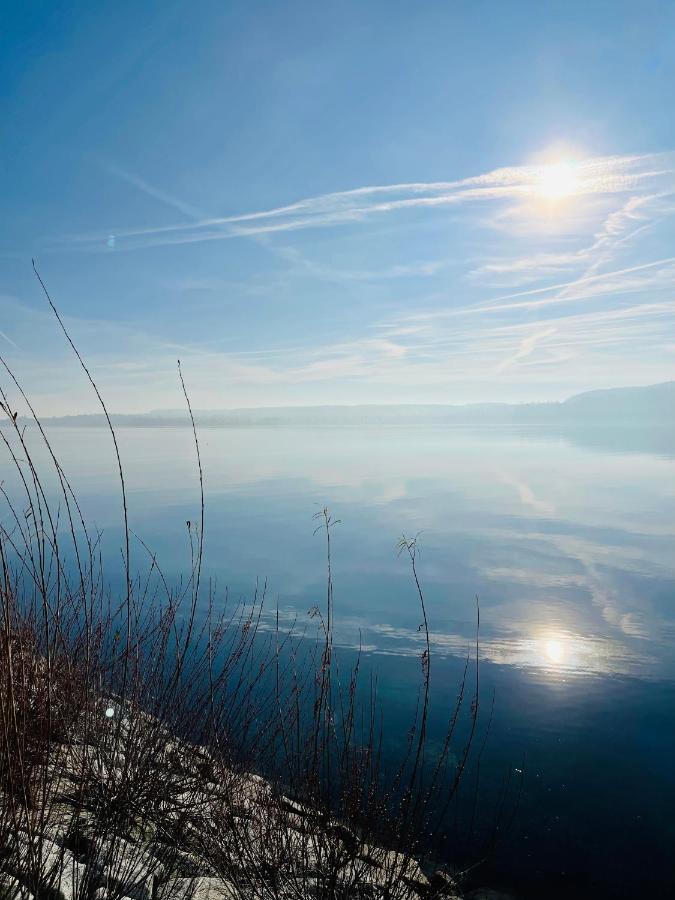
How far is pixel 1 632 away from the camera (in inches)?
127

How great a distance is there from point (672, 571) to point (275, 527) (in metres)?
19.3

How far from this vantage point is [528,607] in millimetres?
19672

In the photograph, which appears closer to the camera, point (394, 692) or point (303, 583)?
point (394, 692)

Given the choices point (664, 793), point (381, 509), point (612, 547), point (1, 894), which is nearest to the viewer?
point (1, 894)

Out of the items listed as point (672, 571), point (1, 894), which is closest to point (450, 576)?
point (672, 571)

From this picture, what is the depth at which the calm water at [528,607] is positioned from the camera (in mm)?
8672

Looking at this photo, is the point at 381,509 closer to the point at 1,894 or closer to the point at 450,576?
the point at 450,576

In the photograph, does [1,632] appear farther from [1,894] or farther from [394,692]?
[394,692]

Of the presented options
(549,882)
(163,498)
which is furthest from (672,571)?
(163,498)

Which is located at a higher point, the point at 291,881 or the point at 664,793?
the point at 291,881

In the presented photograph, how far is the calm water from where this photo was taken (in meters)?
8.67

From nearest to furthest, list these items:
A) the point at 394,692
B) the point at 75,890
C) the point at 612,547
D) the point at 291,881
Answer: the point at 75,890 → the point at 291,881 → the point at 394,692 → the point at 612,547

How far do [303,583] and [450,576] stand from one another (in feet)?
19.3

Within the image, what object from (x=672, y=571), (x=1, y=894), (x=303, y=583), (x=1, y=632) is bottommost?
(x=303, y=583)
